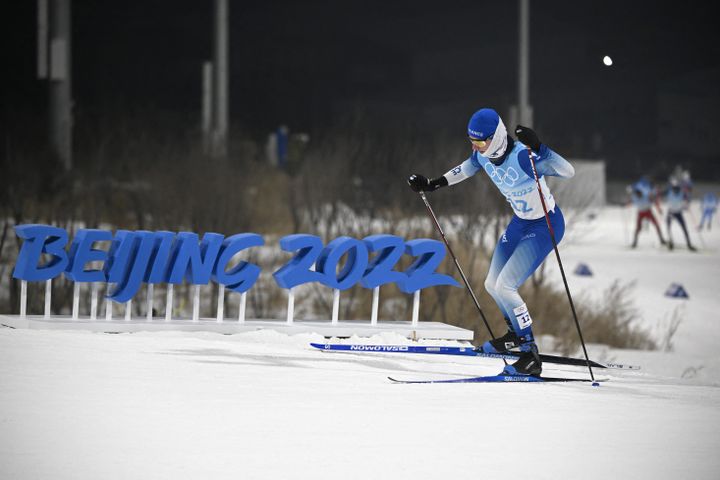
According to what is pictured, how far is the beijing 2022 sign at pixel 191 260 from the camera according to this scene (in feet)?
36.0

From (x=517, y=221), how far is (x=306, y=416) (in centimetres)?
279

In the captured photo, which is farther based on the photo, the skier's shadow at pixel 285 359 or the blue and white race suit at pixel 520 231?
the skier's shadow at pixel 285 359

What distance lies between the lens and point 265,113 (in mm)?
53344

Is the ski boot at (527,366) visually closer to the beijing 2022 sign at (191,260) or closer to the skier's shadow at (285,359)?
the skier's shadow at (285,359)

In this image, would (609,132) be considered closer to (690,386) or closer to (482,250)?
(482,250)

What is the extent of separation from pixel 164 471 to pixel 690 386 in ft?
16.0

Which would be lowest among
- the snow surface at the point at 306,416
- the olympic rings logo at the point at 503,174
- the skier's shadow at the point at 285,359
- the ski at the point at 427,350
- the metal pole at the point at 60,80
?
the snow surface at the point at 306,416

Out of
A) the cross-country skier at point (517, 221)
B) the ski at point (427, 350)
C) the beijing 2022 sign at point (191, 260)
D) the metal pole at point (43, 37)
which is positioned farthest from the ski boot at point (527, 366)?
the metal pole at point (43, 37)

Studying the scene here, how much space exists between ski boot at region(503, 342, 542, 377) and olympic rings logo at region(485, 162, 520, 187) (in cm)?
127

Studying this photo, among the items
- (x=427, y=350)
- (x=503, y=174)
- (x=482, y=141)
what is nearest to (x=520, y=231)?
(x=503, y=174)

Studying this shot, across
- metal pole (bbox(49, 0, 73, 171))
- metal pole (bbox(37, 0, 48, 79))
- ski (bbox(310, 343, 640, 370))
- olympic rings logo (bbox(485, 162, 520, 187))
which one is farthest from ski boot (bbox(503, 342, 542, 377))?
metal pole (bbox(49, 0, 73, 171))

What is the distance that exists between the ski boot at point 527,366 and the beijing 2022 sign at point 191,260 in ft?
7.74

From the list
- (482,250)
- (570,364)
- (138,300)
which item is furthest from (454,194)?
(570,364)

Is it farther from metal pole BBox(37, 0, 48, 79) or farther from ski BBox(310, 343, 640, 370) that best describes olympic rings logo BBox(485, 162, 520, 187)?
metal pole BBox(37, 0, 48, 79)
